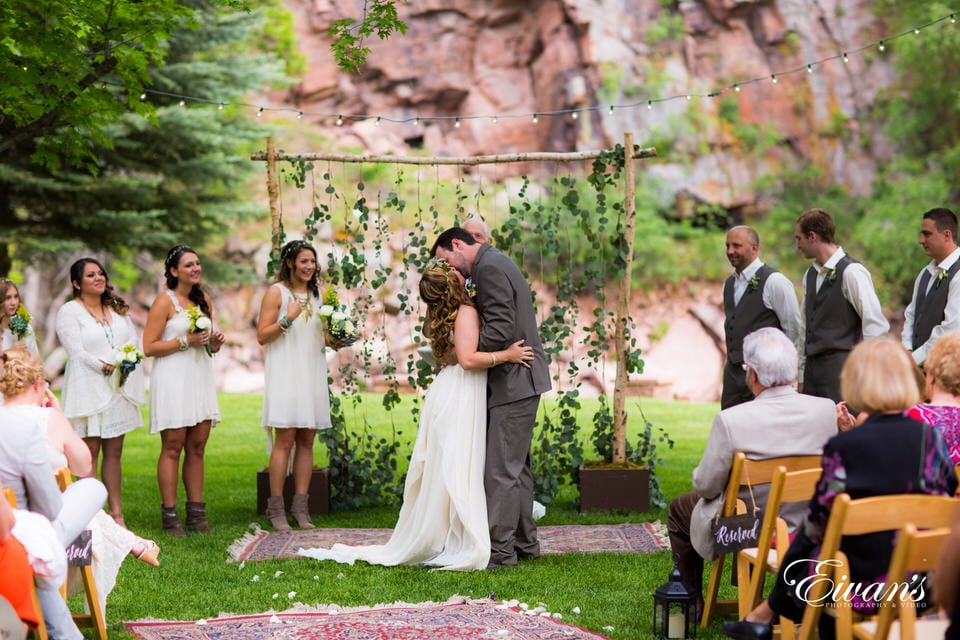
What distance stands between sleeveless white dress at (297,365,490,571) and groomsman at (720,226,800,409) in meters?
1.73

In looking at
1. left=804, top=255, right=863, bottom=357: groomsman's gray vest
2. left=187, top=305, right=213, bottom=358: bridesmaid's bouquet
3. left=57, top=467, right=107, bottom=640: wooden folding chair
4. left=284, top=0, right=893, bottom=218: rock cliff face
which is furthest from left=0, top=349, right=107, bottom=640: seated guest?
left=284, top=0, right=893, bottom=218: rock cliff face

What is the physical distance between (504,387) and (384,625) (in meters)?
1.65

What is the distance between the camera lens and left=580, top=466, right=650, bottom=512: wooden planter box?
7078 millimetres

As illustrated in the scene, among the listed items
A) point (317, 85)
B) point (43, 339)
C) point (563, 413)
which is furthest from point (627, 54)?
point (563, 413)

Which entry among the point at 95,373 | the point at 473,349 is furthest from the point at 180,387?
the point at 473,349

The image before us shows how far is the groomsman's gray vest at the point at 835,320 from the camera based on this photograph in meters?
5.96

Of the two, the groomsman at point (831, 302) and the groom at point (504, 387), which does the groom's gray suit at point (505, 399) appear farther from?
the groomsman at point (831, 302)

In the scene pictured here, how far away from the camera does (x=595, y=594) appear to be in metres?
4.86

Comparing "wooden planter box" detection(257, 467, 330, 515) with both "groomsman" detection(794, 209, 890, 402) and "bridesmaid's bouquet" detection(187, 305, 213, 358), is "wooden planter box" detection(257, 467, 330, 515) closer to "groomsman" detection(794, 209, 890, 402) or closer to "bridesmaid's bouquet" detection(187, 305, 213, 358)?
"bridesmaid's bouquet" detection(187, 305, 213, 358)

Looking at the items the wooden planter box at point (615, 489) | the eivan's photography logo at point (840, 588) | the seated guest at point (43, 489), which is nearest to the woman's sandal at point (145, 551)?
the seated guest at point (43, 489)

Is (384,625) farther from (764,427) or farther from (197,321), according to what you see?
(197,321)

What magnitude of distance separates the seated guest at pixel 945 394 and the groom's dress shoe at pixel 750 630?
96cm

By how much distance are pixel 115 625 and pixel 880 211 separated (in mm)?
19447

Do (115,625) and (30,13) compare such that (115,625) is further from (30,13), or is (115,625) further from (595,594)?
(30,13)
